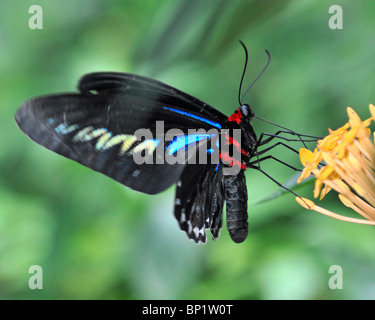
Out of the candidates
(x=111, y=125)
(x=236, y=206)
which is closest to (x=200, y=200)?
(x=236, y=206)

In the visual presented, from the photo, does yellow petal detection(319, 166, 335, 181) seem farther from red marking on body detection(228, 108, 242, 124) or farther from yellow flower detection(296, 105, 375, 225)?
red marking on body detection(228, 108, 242, 124)

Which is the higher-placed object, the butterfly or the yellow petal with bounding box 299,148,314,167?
the butterfly

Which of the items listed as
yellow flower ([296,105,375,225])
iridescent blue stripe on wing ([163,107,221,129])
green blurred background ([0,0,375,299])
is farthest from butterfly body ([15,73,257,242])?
yellow flower ([296,105,375,225])

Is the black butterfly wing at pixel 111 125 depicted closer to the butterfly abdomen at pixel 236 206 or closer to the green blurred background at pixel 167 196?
the butterfly abdomen at pixel 236 206

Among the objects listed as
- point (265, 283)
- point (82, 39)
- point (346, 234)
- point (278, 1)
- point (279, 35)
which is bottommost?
point (265, 283)

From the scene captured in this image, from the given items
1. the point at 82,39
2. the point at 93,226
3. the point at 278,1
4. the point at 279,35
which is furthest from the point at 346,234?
the point at 82,39

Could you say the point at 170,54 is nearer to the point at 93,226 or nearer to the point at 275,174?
the point at 275,174

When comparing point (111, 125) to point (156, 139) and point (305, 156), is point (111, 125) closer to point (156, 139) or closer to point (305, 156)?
point (156, 139)
